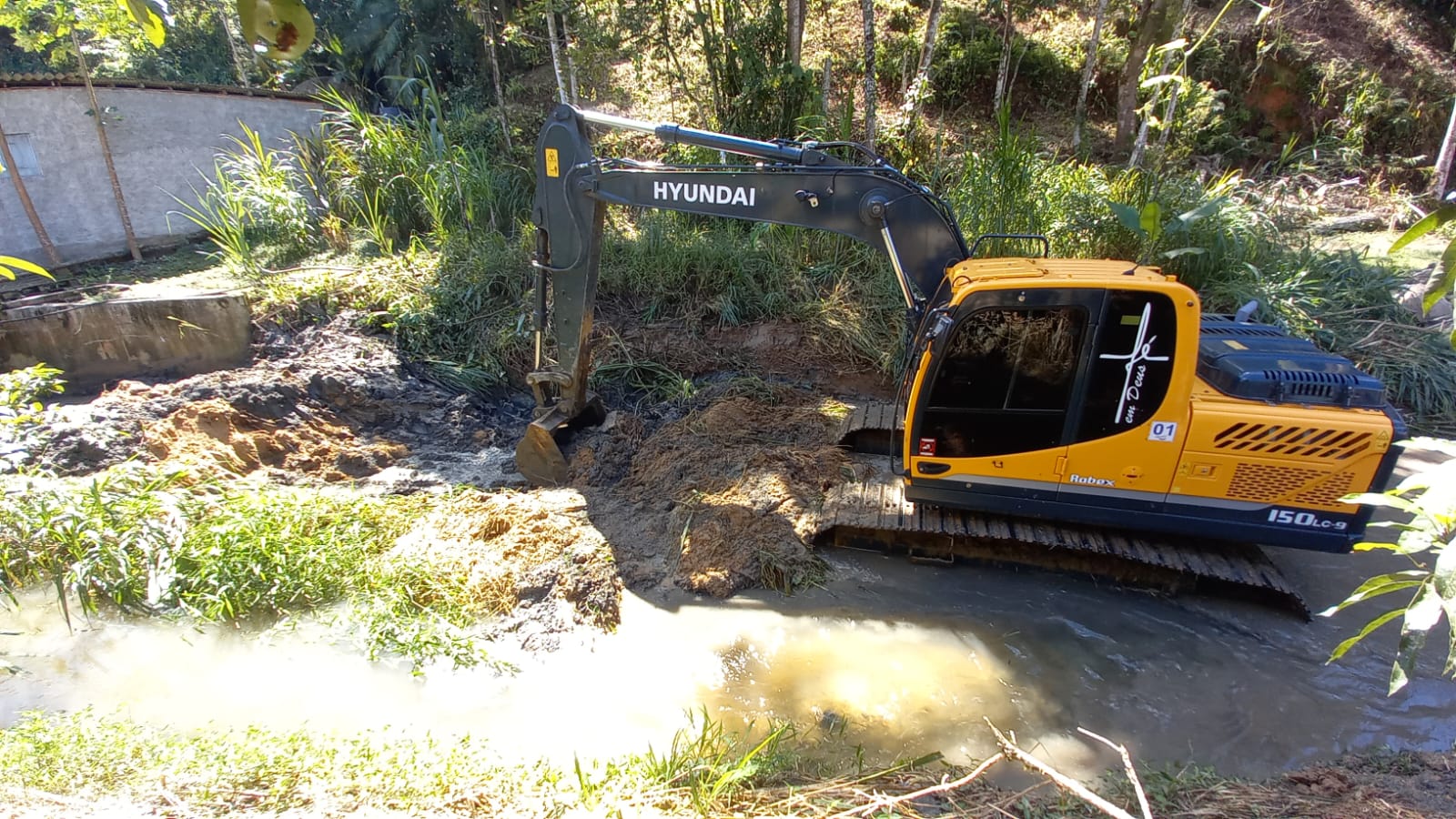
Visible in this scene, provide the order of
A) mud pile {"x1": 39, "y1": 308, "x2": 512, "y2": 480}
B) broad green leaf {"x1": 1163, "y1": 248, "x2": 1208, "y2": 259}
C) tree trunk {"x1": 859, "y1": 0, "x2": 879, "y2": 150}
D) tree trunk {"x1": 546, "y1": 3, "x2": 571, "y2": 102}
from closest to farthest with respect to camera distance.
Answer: mud pile {"x1": 39, "y1": 308, "x2": 512, "y2": 480}, broad green leaf {"x1": 1163, "y1": 248, "x2": 1208, "y2": 259}, tree trunk {"x1": 859, "y1": 0, "x2": 879, "y2": 150}, tree trunk {"x1": 546, "y1": 3, "x2": 571, "y2": 102}

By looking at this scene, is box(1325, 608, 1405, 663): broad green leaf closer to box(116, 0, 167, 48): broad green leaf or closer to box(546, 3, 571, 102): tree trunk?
box(116, 0, 167, 48): broad green leaf

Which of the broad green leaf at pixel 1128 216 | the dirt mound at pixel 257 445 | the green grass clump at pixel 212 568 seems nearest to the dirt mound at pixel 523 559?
the green grass clump at pixel 212 568

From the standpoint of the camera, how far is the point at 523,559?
4492mm

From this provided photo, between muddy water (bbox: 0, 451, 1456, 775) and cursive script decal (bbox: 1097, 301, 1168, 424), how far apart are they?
127 cm

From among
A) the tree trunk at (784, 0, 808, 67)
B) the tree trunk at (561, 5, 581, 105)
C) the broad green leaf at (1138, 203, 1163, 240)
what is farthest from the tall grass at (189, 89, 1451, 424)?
the tree trunk at (784, 0, 808, 67)

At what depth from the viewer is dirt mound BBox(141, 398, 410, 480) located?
513cm

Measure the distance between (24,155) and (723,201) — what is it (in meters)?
8.79

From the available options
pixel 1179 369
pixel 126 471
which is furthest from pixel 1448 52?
pixel 126 471

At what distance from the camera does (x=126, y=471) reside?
4543mm

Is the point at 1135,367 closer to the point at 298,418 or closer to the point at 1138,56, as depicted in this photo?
the point at 298,418

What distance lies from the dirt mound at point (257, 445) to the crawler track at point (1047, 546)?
140 inches

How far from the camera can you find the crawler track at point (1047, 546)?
14.2 ft

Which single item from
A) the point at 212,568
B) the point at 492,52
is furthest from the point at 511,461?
the point at 492,52

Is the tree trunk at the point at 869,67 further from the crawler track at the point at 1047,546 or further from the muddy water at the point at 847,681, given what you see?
the muddy water at the point at 847,681
